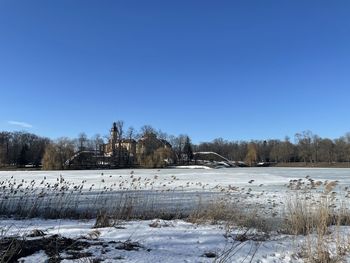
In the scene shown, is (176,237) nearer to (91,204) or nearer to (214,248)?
(214,248)

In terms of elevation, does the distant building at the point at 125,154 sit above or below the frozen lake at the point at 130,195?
above

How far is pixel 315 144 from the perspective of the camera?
325ft

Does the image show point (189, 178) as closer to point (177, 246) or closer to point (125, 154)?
point (177, 246)

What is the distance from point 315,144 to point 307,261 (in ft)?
327

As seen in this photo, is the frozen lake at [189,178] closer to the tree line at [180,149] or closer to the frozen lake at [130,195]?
the frozen lake at [130,195]

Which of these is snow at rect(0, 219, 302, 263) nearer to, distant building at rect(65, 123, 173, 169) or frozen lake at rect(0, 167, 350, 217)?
frozen lake at rect(0, 167, 350, 217)

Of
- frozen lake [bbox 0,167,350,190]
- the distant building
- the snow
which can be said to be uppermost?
the distant building

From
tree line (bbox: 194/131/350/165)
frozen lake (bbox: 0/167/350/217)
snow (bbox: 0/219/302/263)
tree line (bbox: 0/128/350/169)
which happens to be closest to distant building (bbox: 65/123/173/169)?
tree line (bbox: 0/128/350/169)

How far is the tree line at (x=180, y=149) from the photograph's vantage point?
82.9 meters

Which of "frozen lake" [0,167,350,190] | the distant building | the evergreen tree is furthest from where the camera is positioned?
the evergreen tree

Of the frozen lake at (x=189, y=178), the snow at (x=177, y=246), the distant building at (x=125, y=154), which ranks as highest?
the distant building at (x=125, y=154)

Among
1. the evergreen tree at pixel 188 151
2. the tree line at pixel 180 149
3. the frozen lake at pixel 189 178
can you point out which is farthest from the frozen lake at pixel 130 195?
the evergreen tree at pixel 188 151

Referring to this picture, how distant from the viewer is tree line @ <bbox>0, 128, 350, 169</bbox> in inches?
3263

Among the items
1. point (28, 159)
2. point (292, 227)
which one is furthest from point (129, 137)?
point (292, 227)
